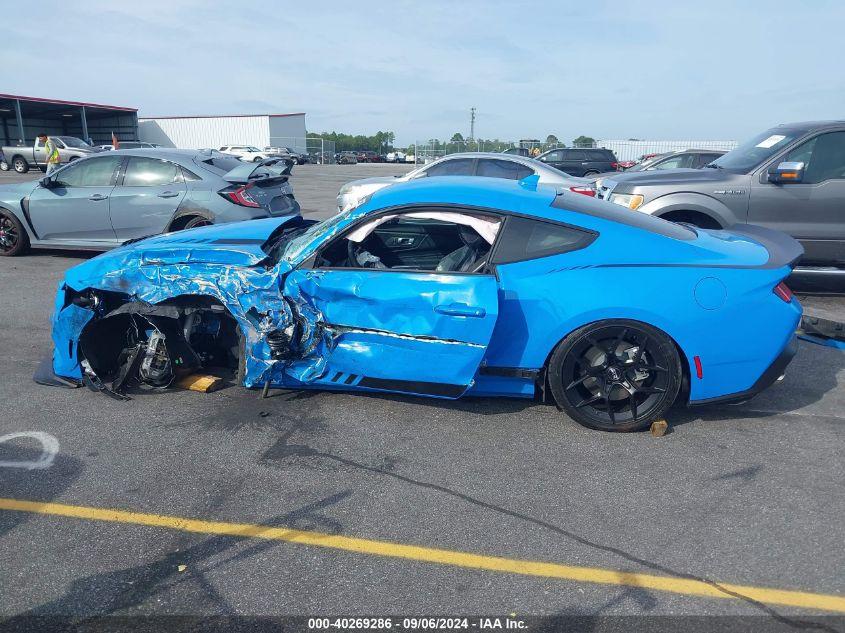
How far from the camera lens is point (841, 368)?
499 cm

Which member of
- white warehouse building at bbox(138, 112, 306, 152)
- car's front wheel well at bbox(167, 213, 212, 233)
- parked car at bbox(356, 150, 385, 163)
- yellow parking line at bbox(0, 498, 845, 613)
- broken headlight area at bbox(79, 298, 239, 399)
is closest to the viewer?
yellow parking line at bbox(0, 498, 845, 613)

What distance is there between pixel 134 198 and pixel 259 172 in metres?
1.60

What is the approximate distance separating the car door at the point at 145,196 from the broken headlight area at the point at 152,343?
3890 mm

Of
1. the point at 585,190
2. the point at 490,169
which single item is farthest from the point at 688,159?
the point at 585,190

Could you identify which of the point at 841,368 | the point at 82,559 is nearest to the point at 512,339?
the point at 82,559

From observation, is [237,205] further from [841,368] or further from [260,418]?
[841,368]

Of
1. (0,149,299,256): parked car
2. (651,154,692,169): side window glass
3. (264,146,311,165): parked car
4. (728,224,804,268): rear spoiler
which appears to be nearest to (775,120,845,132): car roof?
(728,224,804,268): rear spoiler

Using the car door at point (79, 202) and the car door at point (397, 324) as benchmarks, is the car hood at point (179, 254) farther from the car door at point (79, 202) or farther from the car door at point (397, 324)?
the car door at point (79, 202)

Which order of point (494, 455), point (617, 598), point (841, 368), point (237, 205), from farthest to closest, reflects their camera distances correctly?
point (237, 205)
point (841, 368)
point (494, 455)
point (617, 598)

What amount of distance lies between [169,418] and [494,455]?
206cm

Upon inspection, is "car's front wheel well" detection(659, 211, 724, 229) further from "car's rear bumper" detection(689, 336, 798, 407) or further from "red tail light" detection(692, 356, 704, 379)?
"red tail light" detection(692, 356, 704, 379)

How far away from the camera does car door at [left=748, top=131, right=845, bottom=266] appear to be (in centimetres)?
671

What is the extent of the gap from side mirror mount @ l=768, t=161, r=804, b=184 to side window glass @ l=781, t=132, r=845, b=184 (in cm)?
17

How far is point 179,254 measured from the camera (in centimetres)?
418
